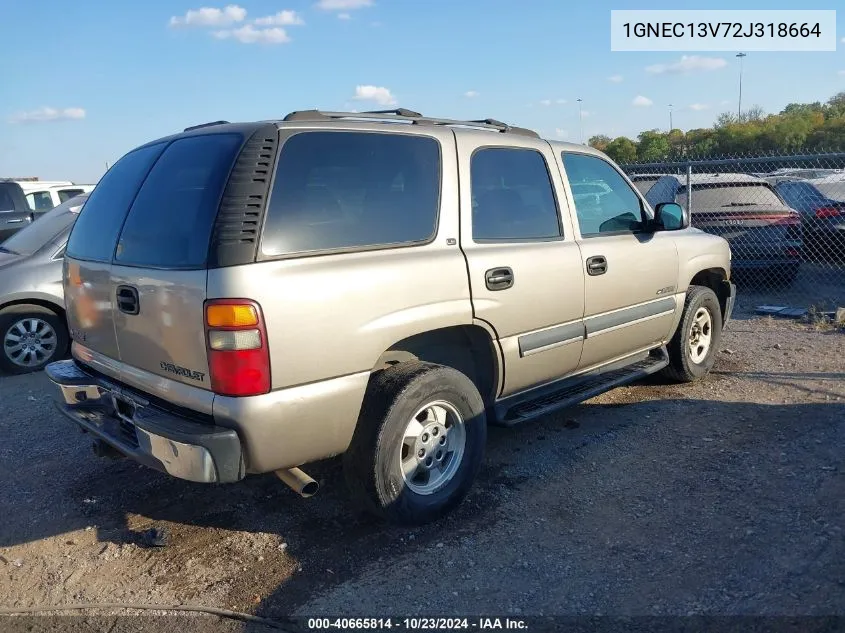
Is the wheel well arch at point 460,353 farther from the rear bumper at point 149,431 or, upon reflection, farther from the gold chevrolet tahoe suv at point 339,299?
the rear bumper at point 149,431

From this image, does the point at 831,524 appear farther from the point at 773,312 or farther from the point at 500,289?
the point at 773,312

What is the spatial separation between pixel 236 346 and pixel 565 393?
2386 millimetres

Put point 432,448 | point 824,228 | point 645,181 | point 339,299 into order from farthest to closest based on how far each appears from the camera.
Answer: point 645,181
point 824,228
point 432,448
point 339,299

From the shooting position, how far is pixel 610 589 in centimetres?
310

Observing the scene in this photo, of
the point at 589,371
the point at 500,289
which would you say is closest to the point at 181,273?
the point at 500,289

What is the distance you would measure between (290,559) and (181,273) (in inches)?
57.8

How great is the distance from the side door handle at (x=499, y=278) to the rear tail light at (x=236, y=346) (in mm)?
1370

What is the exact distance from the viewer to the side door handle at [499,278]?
151 inches

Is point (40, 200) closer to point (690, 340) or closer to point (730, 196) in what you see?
point (730, 196)

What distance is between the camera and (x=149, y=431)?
10.2ft

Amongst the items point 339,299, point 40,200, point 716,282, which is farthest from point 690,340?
point 40,200

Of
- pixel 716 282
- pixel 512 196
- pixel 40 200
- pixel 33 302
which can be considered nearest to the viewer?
pixel 512 196

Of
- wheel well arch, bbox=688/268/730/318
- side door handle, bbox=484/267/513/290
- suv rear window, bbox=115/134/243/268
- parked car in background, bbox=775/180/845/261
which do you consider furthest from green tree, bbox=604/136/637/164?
suv rear window, bbox=115/134/243/268

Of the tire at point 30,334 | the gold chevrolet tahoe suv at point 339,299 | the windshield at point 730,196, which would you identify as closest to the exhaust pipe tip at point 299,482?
the gold chevrolet tahoe suv at point 339,299
